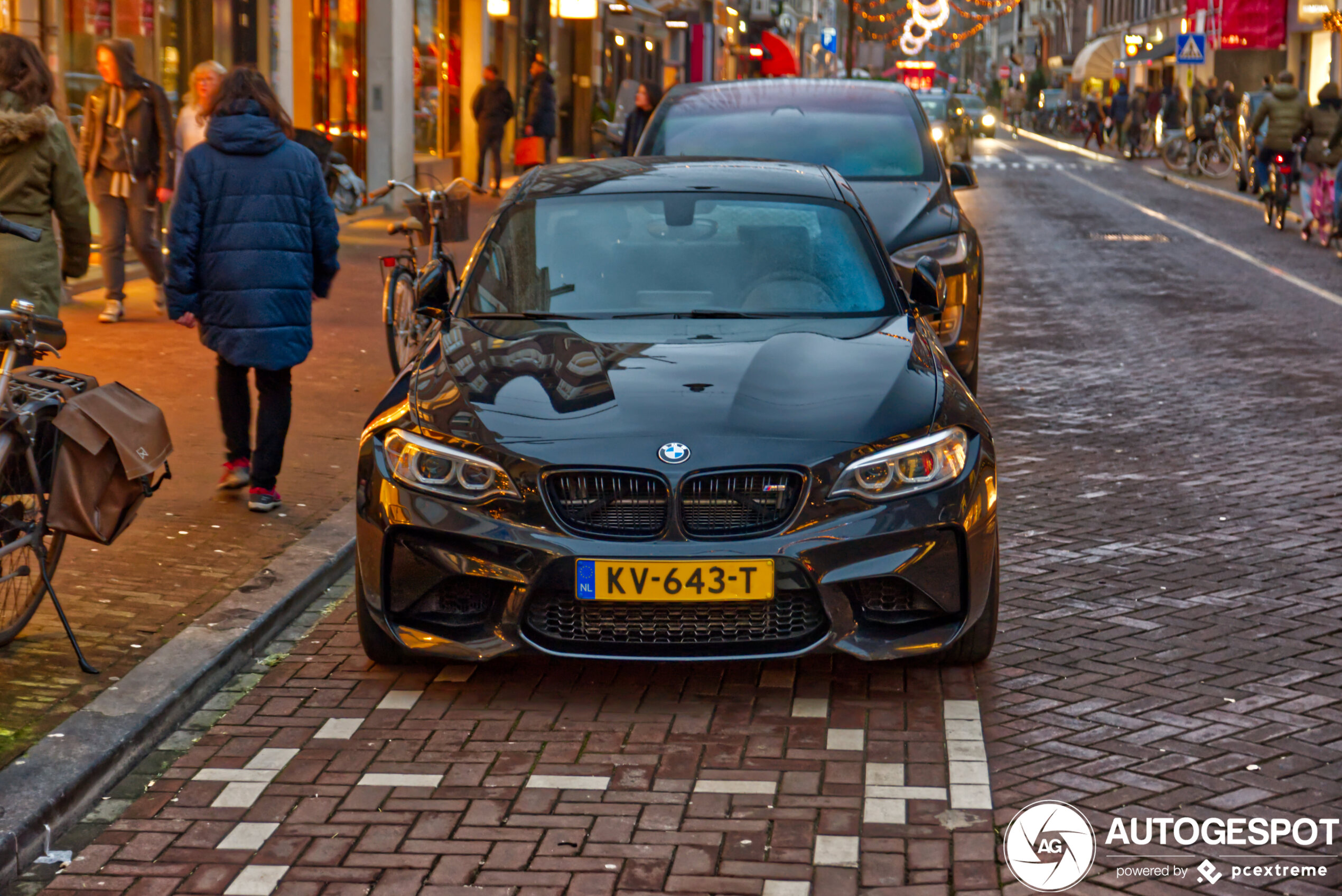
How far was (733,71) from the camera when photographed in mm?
76250

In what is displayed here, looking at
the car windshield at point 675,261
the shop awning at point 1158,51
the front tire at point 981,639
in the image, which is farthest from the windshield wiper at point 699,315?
the shop awning at point 1158,51

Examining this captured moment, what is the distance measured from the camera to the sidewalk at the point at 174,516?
5113 millimetres

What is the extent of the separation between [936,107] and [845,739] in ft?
105

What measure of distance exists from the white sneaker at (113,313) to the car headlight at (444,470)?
7.34m

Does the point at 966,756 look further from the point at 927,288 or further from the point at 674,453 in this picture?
the point at 927,288

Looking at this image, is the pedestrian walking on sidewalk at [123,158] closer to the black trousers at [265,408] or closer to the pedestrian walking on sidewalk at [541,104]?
the black trousers at [265,408]

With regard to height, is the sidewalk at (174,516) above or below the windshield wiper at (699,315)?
below

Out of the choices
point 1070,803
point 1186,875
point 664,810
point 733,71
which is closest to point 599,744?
point 664,810

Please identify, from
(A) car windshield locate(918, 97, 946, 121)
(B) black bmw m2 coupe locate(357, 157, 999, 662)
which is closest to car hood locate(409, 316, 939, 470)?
(B) black bmw m2 coupe locate(357, 157, 999, 662)

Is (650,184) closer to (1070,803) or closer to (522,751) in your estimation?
(522,751)

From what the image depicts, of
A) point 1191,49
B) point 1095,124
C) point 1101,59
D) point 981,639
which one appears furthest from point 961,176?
point 1101,59

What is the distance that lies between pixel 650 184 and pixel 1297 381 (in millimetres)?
5821

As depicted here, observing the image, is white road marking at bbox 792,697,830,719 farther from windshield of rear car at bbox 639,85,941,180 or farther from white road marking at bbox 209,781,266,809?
windshield of rear car at bbox 639,85,941,180

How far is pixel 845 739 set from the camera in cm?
468
